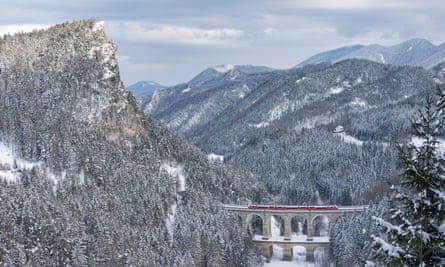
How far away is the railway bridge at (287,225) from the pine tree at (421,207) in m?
125

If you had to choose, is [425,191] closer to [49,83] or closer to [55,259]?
[55,259]

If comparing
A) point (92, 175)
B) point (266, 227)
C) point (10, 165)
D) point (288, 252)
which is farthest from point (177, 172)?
point (10, 165)

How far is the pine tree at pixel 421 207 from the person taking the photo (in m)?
18.3

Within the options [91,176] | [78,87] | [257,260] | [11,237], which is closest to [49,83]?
[78,87]

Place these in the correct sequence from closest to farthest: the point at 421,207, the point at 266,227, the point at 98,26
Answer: the point at 421,207 → the point at 266,227 → the point at 98,26

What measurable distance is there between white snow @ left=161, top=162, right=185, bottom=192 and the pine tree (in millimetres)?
129520

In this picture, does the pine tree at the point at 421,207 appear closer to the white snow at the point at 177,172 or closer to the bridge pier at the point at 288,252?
the bridge pier at the point at 288,252

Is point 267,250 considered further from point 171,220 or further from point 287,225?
point 171,220

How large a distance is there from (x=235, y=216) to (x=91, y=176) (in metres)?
41.1

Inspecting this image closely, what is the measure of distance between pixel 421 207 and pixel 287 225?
435 ft

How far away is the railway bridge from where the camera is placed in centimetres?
14325

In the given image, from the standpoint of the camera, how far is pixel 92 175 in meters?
136

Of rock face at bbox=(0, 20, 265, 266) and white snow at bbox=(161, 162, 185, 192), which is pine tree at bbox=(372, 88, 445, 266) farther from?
white snow at bbox=(161, 162, 185, 192)

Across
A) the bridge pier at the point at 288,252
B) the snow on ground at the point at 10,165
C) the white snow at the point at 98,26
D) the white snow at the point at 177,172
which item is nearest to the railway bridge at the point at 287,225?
the bridge pier at the point at 288,252
